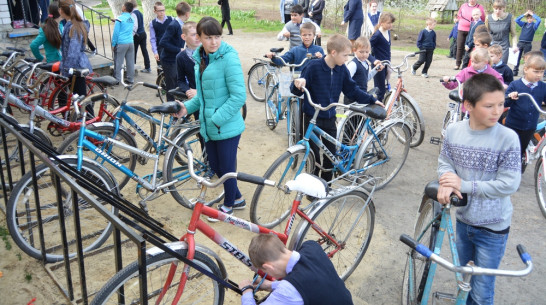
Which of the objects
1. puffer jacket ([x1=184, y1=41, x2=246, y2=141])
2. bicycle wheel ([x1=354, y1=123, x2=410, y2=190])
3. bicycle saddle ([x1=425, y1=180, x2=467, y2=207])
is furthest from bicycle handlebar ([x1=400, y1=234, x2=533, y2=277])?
bicycle wheel ([x1=354, y1=123, x2=410, y2=190])

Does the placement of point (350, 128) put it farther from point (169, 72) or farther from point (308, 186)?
point (169, 72)

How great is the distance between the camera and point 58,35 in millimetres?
6586

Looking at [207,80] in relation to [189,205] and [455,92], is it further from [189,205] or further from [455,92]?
[455,92]

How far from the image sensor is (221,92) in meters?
4.25

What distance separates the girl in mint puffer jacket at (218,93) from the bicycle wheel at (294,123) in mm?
1533

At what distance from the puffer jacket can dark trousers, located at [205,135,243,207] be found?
10 cm

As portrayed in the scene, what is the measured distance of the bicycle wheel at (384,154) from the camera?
5.09 m

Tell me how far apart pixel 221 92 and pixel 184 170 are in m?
1.04

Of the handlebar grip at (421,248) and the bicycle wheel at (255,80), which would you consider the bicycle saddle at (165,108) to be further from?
the bicycle wheel at (255,80)

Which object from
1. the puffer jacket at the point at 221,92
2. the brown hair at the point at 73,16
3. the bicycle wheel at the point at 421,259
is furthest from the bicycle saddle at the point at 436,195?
the brown hair at the point at 73,16

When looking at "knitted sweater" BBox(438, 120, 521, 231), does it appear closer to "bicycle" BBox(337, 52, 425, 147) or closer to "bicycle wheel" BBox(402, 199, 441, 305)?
"bicycle wheel" BBox(402, 199, 441, 305)

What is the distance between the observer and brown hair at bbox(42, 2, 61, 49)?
6.46 metres

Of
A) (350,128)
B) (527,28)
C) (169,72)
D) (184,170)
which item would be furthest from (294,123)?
(527,28)

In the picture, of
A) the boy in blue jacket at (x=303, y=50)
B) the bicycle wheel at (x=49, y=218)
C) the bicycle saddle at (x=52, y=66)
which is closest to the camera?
the bicycle wheel at (x=49, y=218)
